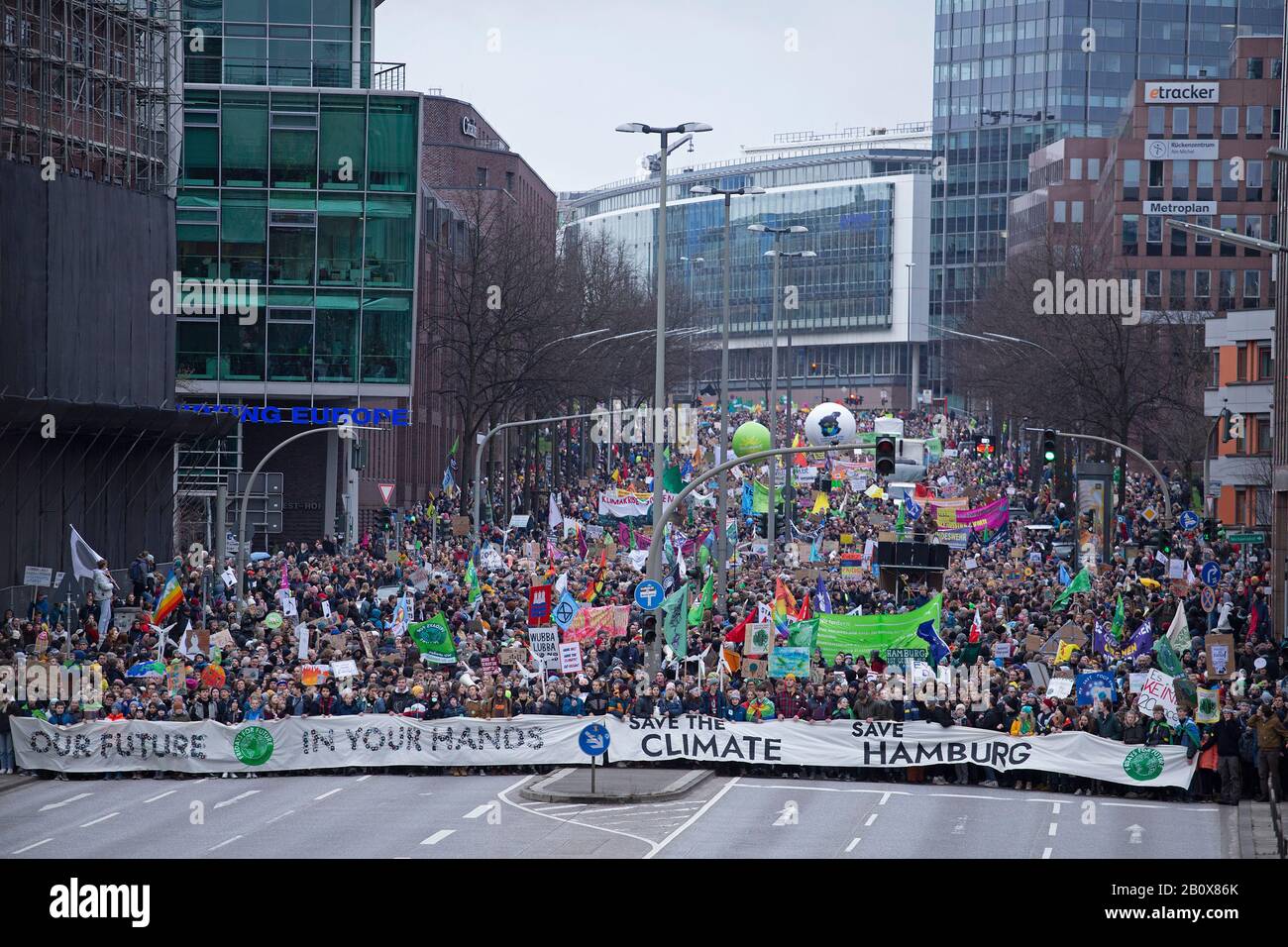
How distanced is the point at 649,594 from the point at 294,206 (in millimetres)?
37755

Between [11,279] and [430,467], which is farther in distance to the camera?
[430,467]

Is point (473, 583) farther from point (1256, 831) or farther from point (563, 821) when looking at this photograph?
point (1256, 831)

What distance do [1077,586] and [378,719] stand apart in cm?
1453

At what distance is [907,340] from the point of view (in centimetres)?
18100

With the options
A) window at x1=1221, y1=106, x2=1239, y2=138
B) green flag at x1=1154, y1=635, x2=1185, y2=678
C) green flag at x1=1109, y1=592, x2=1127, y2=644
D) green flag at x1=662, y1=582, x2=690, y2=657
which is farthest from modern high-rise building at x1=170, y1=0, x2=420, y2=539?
window at x1=1221, y1=106, x2=1239, y2=138

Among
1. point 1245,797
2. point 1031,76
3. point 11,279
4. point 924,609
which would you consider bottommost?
point 1245,797

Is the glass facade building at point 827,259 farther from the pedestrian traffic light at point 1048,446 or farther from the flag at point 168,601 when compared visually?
the flag at point 168,601

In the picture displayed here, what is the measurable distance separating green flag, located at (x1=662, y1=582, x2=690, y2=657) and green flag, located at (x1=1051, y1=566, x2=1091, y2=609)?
27.8 feet

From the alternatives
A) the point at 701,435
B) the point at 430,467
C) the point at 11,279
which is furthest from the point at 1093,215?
the point at 11,279

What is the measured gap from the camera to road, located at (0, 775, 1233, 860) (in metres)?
21.5

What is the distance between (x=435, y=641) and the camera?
103ft

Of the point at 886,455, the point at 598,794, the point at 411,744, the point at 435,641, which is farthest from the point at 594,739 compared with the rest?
the point at 886,455

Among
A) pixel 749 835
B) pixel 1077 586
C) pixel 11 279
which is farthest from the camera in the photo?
pixel 11 279
